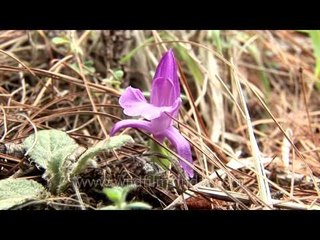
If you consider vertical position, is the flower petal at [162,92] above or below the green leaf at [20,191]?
above

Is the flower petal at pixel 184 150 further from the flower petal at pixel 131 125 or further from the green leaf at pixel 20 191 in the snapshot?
the green leaf at pixel 20 191

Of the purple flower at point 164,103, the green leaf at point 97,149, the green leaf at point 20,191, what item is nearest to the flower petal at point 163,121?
the purple flower at point 164,103

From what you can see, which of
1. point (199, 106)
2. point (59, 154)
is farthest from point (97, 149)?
point (199, 106)

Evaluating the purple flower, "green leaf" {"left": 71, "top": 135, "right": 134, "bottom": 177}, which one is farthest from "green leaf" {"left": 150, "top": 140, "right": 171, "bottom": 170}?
"green leaf" {"left": 71, "top": 135, "right": 134, "bottom": 177}

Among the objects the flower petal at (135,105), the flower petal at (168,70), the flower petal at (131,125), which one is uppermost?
the flower petal at (168,70)

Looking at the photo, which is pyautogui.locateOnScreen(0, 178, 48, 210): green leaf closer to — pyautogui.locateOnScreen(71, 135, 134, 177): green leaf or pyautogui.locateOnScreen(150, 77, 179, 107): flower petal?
pyautogui.locateOnScreen(71, 135, 134, 177): green leaf

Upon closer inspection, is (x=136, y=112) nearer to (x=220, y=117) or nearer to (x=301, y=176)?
(x=301, y=176)

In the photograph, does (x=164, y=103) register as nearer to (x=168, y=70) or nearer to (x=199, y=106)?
(x=168, y=70)
